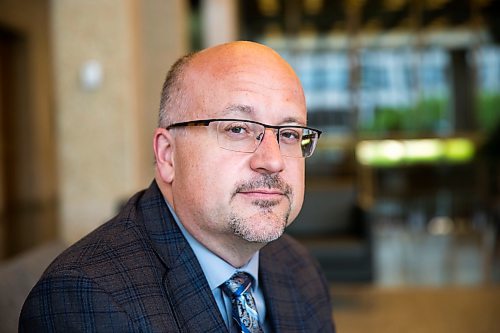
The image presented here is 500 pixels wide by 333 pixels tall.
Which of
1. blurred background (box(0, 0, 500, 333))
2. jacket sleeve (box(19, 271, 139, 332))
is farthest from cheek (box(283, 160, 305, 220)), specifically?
blurred background (box(0, 0, 500, 333))

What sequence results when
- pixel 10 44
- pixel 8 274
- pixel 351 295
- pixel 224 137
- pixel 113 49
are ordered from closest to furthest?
pixel 224 137 → pixel 8 274 → pixel 113 49 → pixel 351 295 → pixel 10 44

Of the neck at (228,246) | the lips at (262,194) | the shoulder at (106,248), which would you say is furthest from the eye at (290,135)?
the shoulder at (106,248)

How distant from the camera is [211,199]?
1228 millimetres

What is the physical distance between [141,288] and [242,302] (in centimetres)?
24

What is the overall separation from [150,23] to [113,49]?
2412mm

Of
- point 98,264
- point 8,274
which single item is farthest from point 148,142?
point 98,264

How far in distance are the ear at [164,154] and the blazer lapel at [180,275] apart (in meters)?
0.05

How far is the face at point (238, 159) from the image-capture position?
47.8 inches

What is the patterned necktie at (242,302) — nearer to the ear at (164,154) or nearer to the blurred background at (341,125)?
the ear at (164,154)

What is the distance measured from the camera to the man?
1180 mm

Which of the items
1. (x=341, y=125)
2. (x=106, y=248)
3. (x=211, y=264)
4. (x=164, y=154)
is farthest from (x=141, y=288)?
(x=341, y=125)

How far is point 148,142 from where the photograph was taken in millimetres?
6277

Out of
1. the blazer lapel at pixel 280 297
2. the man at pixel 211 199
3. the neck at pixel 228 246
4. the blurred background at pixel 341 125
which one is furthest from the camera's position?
the blurred background at pixel 341 125

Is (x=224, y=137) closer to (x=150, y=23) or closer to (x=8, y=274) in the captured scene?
(x=8, y=274)
